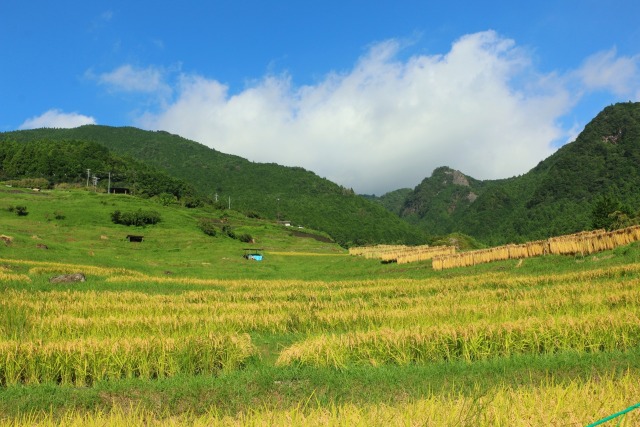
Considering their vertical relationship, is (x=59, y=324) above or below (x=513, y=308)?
below

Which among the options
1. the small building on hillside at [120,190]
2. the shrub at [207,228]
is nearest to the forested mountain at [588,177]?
the shrub at [207,228]

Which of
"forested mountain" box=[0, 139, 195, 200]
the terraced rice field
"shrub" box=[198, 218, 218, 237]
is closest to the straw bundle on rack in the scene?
the terraced rice field

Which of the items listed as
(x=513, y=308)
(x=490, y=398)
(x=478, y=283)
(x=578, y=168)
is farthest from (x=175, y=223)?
(x=578, y=168)

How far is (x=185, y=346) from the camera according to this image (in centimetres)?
1009

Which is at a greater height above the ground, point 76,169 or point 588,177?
point 588,177

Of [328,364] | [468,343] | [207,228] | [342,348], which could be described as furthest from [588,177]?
[328,364]

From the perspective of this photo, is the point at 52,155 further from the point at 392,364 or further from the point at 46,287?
the point at 392,364

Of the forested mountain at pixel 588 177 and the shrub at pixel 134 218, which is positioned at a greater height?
the forested mountain at pixel 588 177

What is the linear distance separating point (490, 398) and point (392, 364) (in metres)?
4.37

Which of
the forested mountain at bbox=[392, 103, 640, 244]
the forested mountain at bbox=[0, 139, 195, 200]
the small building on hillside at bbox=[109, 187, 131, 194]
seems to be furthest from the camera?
the forested mountain at bbox=[392, 103, 640, 244]

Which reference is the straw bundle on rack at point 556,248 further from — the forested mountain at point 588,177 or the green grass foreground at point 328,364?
the forested mountain at point 588,177

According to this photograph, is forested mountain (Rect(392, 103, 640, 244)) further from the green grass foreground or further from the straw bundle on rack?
the green grass foreground

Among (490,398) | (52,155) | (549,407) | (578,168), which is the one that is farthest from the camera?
(578,168)

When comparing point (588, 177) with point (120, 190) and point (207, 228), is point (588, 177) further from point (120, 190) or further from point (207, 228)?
point (120, 190)
